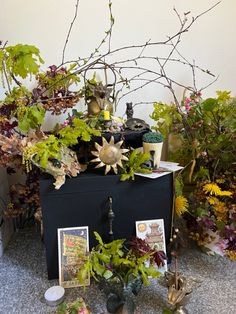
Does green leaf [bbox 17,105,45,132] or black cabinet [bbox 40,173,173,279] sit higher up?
green leaf [bbox 17,105,45,132]

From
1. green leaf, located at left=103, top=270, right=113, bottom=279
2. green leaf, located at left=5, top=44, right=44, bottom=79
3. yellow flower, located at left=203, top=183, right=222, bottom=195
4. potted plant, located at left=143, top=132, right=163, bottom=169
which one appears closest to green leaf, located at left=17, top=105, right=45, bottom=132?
green leaf, located at left=5, top=44, right=44, bottom=79

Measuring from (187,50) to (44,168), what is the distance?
39.0 inches

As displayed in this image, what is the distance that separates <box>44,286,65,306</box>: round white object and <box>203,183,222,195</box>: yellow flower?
25.8 inches

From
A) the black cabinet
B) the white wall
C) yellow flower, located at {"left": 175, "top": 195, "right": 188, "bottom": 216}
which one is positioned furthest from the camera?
the white wall

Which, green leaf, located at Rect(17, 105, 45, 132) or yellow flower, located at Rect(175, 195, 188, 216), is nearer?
green leaf, located at Rect(17, 105, 45, 132)

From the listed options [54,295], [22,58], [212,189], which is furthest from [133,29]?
[54,295]

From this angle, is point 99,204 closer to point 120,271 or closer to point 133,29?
point 120,271

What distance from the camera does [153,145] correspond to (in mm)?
1017

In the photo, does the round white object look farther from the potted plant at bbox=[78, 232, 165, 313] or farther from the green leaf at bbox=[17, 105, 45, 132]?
the green leaf at bbox=[17, 105, 45, 132]

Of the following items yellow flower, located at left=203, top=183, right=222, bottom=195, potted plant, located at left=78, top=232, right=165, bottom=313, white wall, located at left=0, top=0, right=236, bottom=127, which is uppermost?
white wall, located at left=0, top=0, right=236, bottom=127

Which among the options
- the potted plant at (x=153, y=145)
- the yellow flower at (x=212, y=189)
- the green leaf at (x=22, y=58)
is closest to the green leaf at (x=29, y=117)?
the green leaf at (x=22, y=58)

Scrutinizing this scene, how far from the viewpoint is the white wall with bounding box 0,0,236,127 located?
49.7 inches

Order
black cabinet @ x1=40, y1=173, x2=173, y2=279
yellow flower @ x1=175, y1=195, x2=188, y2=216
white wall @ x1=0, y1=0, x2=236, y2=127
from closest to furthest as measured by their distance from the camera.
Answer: black cabinet @ x1=40, y1=173, x2=173, y2=279 → yellow flower @ x1=175, y1=195, x2=188, y2=216 → white wall @ x1=0, y1=0, x2=236, y2=127

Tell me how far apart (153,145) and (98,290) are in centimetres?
57
